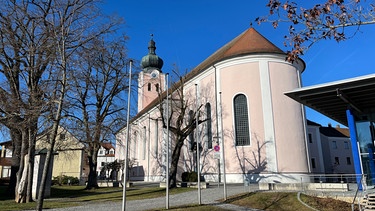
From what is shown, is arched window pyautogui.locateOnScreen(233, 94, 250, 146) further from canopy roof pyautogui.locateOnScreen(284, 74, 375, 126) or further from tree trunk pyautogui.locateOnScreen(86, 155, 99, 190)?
tree trunk pyautogui.locateOnScreen(86, 155, 99, 190)

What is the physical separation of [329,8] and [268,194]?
12.9 metres

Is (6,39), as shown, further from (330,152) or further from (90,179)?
(330,152)

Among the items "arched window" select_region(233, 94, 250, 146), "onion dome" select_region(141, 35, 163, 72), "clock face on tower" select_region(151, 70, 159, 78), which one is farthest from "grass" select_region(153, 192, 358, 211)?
"onion dome" select_region(141, 35, 163, 72)

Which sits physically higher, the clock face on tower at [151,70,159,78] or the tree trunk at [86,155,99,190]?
the clock face on tower at [151,70,159,78]

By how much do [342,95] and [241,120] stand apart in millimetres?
11967

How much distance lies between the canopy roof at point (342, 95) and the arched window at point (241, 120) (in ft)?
25.5

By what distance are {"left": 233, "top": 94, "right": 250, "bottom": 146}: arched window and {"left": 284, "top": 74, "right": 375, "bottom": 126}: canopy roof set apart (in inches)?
306

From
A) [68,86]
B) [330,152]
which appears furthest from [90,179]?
[330,152]

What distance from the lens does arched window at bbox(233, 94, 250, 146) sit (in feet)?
88.8

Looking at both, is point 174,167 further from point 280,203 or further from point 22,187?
point 280,203

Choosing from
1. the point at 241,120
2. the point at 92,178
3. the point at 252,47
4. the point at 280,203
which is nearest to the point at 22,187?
the point at 92,178

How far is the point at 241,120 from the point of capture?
27.6m

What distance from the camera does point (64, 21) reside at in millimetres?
11438

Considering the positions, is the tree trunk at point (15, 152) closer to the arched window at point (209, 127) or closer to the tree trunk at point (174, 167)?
the tree trunk at point (174, 167)
